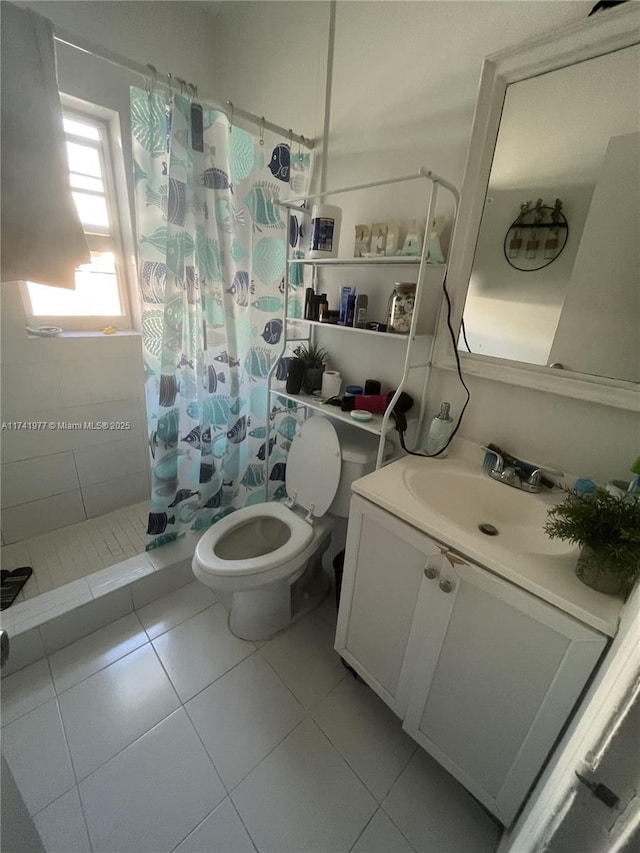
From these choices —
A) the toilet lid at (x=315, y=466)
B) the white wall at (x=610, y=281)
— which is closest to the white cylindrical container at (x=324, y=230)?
the toilet lid at (x=315, y=466)

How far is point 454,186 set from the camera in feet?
3.43

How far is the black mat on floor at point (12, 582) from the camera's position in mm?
1392

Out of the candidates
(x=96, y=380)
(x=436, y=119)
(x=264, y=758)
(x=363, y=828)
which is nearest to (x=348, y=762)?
(x=363, y=828)

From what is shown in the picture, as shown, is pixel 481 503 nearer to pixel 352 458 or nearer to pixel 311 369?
pixel 352 458

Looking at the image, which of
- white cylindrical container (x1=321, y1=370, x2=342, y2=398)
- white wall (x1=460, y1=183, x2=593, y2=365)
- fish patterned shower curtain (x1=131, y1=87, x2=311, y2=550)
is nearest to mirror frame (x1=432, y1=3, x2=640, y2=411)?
white wall (x1=460, y1=183, x2=593, y2=365)

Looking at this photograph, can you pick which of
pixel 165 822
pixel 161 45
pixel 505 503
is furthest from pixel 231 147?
pixel 165 822

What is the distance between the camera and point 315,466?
4.76 ft

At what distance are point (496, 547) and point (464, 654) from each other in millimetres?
288

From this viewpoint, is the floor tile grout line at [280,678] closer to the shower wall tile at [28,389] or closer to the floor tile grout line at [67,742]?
the floor tile grout line at [67,742]

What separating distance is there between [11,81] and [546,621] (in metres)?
1.61

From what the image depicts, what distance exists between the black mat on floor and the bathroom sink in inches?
65.1

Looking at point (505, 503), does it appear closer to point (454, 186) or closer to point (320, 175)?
point (454, 186)

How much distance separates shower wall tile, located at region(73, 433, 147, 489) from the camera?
186cm

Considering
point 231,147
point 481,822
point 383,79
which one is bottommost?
point 481,822
